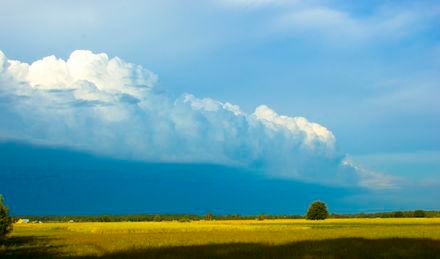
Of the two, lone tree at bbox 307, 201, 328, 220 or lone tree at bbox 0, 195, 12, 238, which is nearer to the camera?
lone tree at bbox 0, 195, 12, 238

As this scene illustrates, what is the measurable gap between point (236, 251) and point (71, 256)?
9.15 metres

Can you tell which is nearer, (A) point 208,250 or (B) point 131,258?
(B) point 131,258

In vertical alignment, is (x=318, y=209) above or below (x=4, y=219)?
above

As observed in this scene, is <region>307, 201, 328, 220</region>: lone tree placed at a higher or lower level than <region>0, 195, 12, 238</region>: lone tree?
higher

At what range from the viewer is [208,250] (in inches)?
1262

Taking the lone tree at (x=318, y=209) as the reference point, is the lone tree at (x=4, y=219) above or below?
below

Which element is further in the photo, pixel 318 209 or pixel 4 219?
pixel 318 209

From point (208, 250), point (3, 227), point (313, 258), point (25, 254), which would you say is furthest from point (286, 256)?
point (3, 227)

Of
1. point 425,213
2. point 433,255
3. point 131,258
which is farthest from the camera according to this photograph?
point 425,213

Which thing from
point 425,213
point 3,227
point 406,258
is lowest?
point 406,258

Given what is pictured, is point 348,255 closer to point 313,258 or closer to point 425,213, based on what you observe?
point 313,258

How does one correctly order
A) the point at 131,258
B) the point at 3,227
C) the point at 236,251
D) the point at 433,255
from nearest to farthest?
the point at 131,258 → the point at 433,255 → the point at 236,251 → the point at 3,227

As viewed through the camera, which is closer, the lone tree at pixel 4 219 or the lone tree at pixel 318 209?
the lone tree at pixel 4 219

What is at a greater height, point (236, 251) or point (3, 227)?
point (3, 227)
